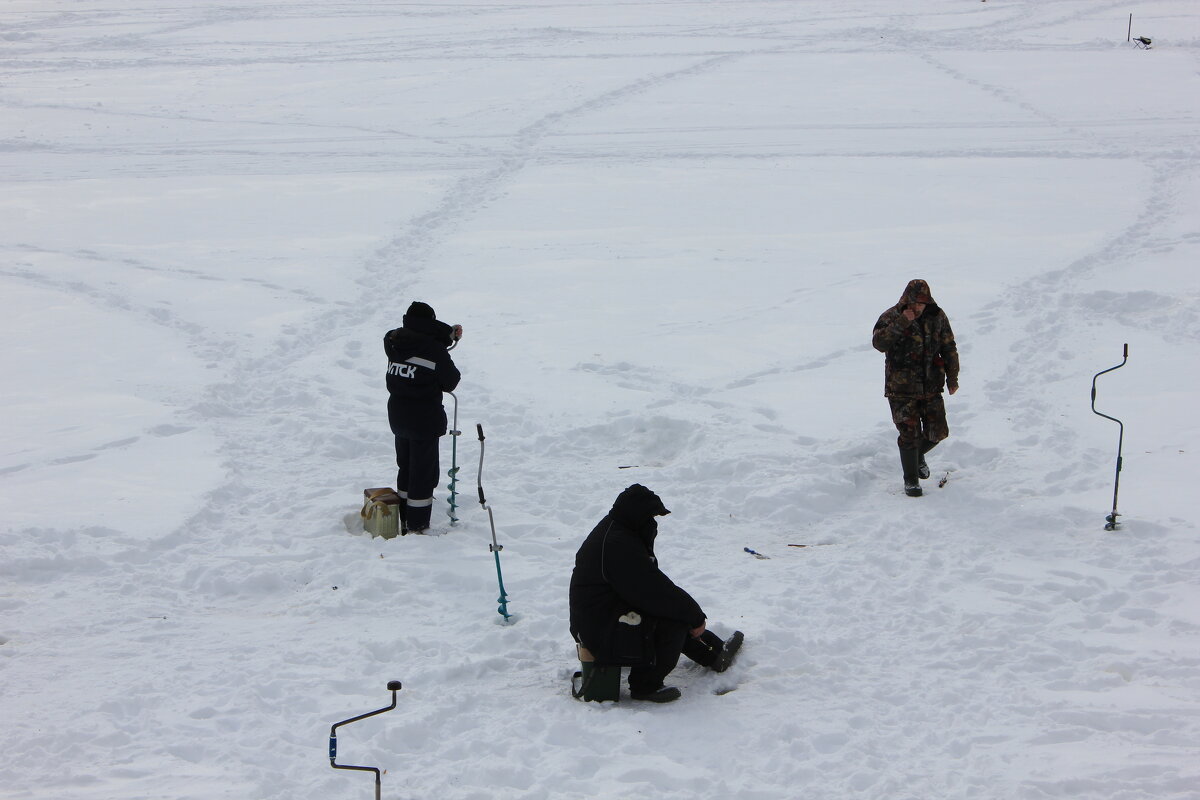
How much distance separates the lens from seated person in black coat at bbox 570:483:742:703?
5.38m

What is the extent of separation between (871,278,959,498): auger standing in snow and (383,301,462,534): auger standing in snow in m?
3.15

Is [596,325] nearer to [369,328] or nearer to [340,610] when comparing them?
[369,328]

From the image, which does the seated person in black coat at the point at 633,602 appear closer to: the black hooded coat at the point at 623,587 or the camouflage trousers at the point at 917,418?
the black hooded coat at the point at 623,587

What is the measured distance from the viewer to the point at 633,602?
5383 mm

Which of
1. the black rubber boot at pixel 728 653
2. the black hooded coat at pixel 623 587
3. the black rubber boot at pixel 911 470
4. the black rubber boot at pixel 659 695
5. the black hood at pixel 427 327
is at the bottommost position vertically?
the black rubber boot at pixel 659 695

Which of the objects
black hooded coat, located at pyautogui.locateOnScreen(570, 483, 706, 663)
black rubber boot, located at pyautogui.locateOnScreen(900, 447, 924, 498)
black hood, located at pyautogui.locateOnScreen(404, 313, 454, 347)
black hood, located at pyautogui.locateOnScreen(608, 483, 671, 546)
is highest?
black hood, located at pyautogui.locateOnScreen(404, 313, 454, 347)

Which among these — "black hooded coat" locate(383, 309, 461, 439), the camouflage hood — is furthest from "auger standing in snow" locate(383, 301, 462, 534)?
the camouflage hood

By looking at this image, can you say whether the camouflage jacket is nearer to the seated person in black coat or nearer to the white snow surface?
the white snow surface

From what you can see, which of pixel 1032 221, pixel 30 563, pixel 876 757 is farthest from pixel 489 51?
pixel 876 757

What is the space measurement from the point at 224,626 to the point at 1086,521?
5775 millimetres

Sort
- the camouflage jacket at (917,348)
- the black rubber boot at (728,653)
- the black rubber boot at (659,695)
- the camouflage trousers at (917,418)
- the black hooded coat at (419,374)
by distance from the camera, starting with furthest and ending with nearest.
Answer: the camouflage trousers at (917,418) → the camouflage jacket at (917,348) → the black hooded coat at (419,374) → the black rubber boot at (728,653) → the black rubber boot at (659,695)

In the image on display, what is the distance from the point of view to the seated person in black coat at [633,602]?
538cm

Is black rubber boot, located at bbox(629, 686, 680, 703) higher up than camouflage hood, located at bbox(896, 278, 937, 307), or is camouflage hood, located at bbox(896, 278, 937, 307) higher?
camouflage hood, located at bbox(896, 278, 937, 307)

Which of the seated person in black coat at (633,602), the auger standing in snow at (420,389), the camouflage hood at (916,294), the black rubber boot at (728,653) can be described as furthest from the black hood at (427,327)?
the camouflage hood at (916,294)
